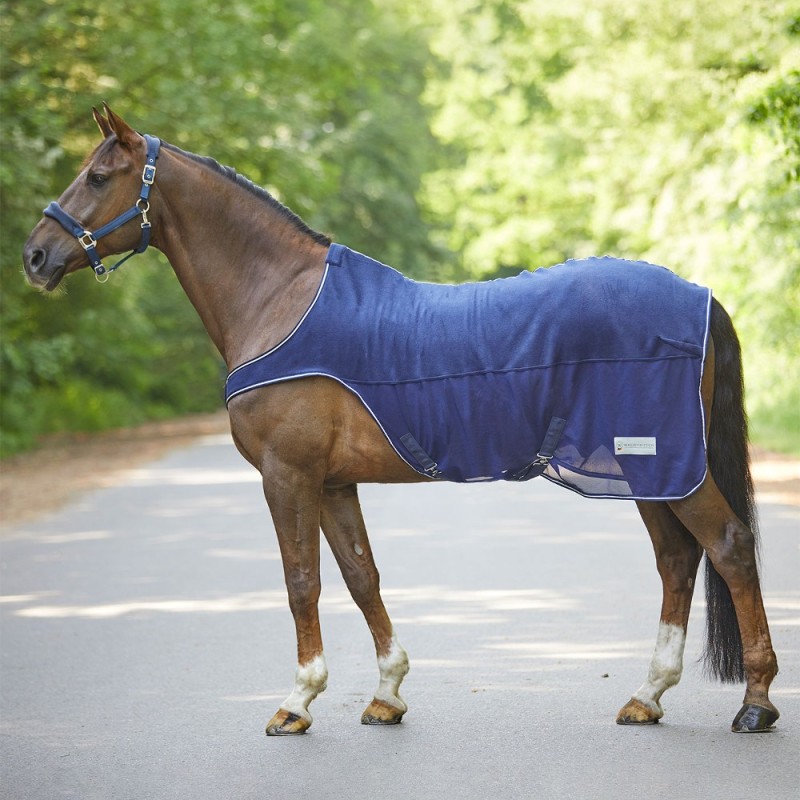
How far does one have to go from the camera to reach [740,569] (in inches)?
197

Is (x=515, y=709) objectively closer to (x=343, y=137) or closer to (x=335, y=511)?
(x=335, y=511)

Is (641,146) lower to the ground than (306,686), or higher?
higher

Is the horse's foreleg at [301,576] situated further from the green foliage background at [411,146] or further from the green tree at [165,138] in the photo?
the green tree at [165,138]

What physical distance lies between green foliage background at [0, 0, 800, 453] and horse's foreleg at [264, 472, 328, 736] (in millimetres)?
5225

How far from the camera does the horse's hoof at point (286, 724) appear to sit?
520 centimetres

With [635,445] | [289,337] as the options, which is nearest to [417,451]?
[289,337]

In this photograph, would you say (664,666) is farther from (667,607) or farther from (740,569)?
(740,569)

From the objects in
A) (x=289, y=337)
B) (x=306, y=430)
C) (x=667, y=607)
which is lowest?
(x=667, y=607)

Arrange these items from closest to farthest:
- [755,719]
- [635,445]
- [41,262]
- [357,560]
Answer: [755,719], [635,445], [41,262], [357,560]

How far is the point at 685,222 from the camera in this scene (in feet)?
81.1

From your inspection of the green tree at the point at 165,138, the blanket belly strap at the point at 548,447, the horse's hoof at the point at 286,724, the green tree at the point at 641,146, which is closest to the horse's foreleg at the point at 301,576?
the horse's hoof at the point at 286,724

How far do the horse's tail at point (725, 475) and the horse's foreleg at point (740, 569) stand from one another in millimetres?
91

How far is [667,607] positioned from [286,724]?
1.62m

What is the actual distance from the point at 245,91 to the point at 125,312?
187 inches
